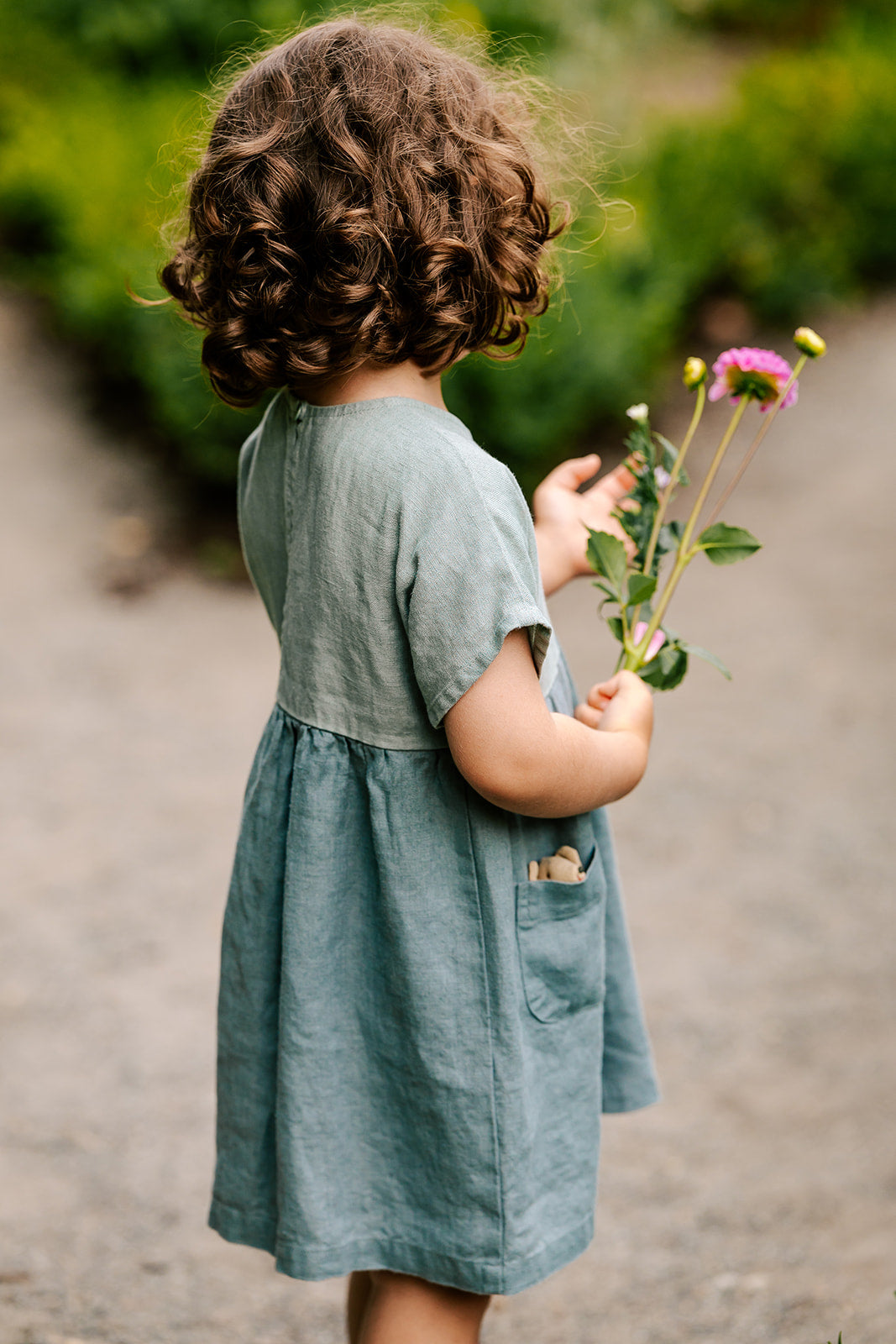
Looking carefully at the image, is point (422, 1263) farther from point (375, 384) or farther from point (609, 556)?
point (375, 384)

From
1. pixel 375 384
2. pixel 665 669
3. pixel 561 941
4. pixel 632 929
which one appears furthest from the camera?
pixel 632 929

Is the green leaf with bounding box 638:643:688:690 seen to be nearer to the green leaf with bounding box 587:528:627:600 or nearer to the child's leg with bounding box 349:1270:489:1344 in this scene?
the green leaf with bounding box 587:528:627:600

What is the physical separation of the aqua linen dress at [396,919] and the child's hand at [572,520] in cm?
16

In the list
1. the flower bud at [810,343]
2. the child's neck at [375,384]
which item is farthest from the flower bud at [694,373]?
the child's neck at [375,384]

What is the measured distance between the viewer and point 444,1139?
138cm

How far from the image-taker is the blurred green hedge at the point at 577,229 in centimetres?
509

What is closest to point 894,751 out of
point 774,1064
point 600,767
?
point 774,1064

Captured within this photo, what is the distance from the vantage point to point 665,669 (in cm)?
151

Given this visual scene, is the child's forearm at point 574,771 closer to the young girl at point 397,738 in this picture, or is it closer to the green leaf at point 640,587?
the young girl at point 397,738

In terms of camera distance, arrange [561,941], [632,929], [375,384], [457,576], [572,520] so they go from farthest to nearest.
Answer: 1. [632,929]
2. [572,520]
3. [561,941]
4. [375,384]
5. [457,576]

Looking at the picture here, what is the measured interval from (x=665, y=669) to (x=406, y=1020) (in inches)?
20.1

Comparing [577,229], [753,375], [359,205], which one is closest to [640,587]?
[753,375]

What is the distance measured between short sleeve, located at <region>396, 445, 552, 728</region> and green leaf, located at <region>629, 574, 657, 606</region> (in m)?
0.25

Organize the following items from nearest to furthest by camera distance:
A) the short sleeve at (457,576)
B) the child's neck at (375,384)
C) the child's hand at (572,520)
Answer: the short sleeve at (457,576), the child's neck at (375,384), the child's hand at (572,520)
